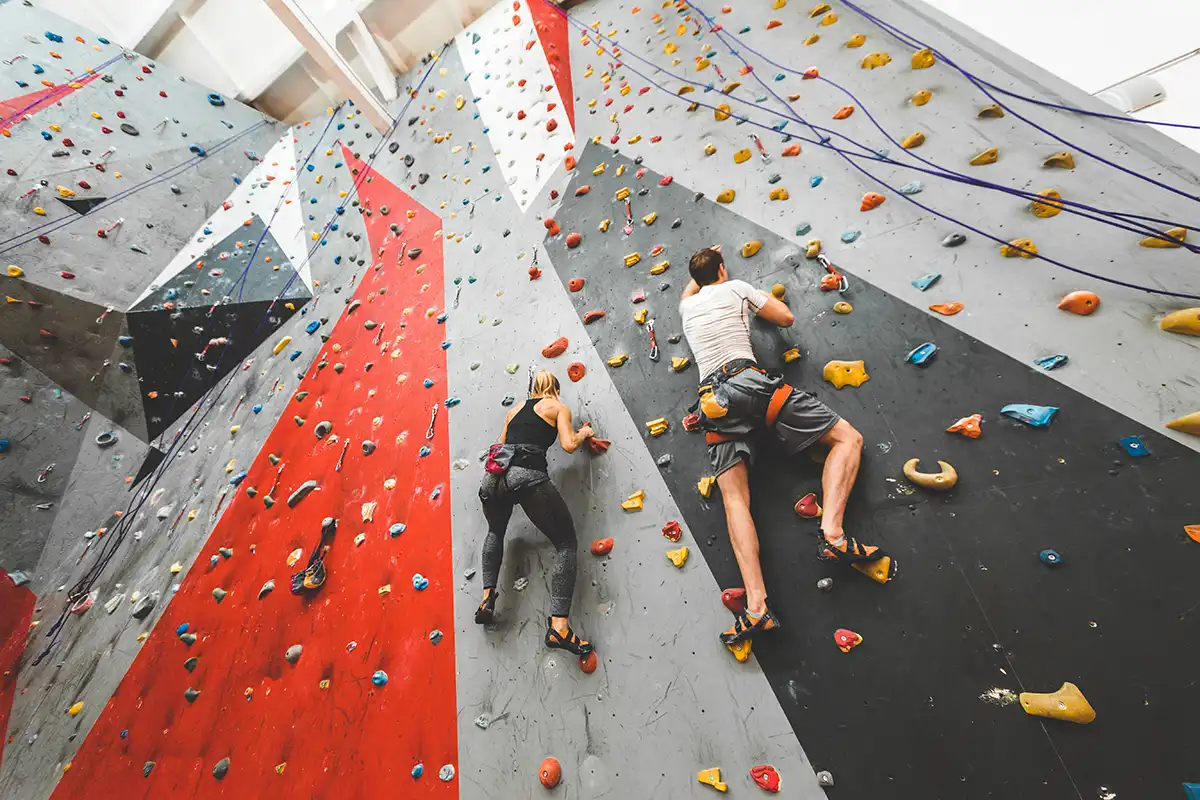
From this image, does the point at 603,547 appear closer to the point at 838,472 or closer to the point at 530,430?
the point at 530,430

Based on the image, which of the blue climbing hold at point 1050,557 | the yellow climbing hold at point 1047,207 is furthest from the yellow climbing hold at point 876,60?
the blue climbing hold at point 1050,557

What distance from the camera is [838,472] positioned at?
5.02ft

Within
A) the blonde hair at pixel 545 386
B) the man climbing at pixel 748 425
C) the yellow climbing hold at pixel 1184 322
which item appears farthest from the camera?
the blonde hair at pixel 545 386

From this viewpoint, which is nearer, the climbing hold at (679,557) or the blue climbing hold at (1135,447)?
the blue climbing hold at (1135,447)

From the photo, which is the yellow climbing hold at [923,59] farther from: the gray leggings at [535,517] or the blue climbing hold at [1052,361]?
the gray leggings at [535,517]

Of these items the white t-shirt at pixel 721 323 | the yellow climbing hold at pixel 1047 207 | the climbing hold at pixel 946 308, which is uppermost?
the white t-shirt at pixel 721 323

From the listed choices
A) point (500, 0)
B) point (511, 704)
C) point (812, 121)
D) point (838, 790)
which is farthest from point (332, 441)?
point (500, 0)

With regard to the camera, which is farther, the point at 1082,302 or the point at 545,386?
the point at 545,386

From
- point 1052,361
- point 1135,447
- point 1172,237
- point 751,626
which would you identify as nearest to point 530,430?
point 751,626

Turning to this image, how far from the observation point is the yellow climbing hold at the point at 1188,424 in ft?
4.28

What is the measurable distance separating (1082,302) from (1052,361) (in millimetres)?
232

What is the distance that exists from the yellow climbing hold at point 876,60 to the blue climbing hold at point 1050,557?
2.43m

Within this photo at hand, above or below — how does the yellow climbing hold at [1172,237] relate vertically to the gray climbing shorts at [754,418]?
below

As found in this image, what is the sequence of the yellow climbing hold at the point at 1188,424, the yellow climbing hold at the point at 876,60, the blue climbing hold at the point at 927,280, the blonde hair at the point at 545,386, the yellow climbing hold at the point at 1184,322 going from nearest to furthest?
the yellow climbing hold at the point at 1188,424, the yellow climbing hold at the point at 1184,322, the blue climbing hold at the point at 927,280, the blonde hair at the point at 545,386, the yellow climbing hold at the point at 876,60
